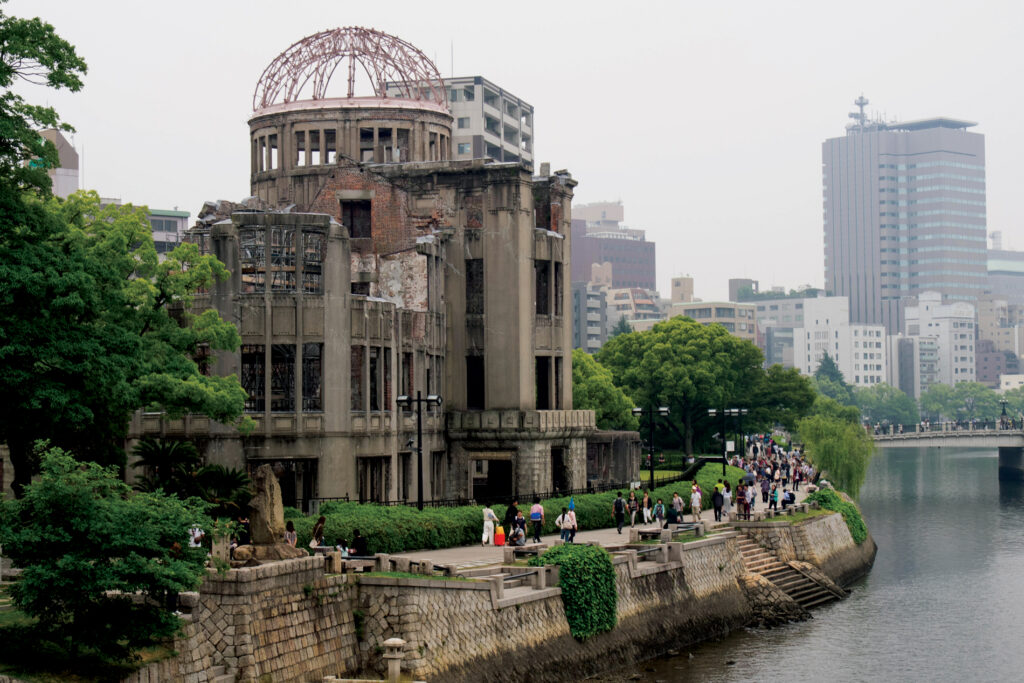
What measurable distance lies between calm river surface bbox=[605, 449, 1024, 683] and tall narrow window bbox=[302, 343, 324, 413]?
54.7 feet

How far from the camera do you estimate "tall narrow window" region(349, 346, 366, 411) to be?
55.5 meters

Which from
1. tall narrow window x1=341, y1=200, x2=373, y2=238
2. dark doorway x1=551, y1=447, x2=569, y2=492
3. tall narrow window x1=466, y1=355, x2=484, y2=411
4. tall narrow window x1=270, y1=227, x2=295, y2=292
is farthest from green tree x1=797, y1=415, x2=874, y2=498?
tall narrow window x1=270, y1=227, x2=295, y2=292

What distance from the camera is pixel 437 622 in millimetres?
36188

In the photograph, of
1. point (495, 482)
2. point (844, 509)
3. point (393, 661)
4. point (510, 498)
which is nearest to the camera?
point (393, 661)

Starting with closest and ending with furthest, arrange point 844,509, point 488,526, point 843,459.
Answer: point 488,526 → point 844,509 → point 843,459

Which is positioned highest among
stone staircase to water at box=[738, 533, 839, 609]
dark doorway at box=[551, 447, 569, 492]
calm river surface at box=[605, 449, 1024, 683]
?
dark doorway at box=[551, 447, 569, 492]

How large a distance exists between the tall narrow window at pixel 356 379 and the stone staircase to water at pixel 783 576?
52.2 ft

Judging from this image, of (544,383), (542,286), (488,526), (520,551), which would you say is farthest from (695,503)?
(520,551)

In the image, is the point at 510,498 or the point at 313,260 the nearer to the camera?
the point at 313,260

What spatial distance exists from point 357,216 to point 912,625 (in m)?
29.9

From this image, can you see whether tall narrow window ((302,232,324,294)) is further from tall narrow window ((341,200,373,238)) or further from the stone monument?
the stone monument

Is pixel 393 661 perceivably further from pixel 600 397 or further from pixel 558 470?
pixel 600 397

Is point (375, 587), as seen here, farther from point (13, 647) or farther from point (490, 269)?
point (490, 269)

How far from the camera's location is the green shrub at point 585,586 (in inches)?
1650
